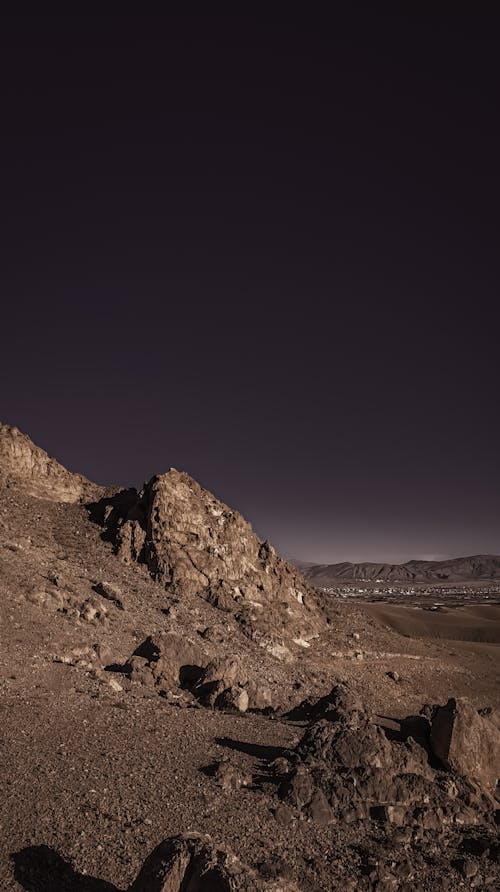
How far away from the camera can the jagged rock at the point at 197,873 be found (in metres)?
5.14

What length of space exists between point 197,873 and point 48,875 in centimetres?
233

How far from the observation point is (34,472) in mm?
29719

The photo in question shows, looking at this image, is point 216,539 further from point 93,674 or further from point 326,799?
point 326,799

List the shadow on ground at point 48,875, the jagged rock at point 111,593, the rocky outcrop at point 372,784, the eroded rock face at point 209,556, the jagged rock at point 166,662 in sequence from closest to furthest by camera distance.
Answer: the shadow on ground at point 48,875, the rocky outcrop at point 372,784, the jagged rock at point 166,662, the jagged rock at point 111,593, the eroded rock face at point 209,556

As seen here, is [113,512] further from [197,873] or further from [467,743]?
[197,873]

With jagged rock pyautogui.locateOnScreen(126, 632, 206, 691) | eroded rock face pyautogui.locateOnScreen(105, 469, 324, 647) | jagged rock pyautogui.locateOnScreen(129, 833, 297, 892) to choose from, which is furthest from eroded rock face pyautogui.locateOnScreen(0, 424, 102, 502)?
jagged rock pyautogui.locateOnScreen(129, 833, 297, 892)

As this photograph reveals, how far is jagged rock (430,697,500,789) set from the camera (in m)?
10.4

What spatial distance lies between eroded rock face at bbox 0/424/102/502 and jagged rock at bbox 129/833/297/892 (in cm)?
2549

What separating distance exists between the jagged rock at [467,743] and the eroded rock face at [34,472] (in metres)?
24.0

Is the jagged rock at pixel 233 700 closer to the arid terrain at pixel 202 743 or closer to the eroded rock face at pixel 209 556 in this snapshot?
the arid terrain at pixel 202 743

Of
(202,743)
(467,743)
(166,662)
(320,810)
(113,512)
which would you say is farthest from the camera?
(113,512)

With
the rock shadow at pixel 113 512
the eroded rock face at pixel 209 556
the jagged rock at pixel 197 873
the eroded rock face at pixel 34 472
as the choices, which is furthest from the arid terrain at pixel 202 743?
the eroded rock face at pixel 34 472

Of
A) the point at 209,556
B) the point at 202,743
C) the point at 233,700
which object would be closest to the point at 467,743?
the point at 202,743

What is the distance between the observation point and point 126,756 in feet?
31.8
